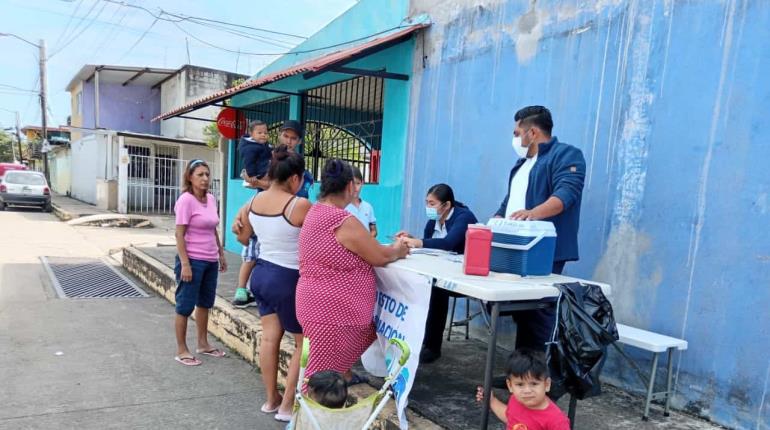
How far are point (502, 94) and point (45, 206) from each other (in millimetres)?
19979

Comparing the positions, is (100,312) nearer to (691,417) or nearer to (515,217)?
(515,217)

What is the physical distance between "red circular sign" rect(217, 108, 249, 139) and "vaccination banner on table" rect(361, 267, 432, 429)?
7235mm

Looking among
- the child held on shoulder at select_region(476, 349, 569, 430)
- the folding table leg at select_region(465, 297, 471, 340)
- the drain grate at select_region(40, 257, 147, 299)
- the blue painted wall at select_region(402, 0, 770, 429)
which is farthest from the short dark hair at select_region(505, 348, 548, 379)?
the drain grate at select_region(40, 257, 147, 299)

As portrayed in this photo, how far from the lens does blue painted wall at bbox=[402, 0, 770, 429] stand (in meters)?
2.82

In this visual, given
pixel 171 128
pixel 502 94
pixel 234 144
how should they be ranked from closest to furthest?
pixel 502 94 → pixel 234 144 → pixel 171 128

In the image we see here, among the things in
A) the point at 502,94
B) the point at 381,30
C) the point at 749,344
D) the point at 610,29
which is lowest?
the point at 749,344

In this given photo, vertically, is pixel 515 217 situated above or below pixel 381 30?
below

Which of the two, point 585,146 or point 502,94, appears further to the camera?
point 502,94

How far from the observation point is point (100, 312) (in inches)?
235

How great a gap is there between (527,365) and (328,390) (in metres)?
0.86

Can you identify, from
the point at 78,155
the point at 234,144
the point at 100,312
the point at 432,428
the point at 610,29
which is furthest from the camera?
the point at 78,155

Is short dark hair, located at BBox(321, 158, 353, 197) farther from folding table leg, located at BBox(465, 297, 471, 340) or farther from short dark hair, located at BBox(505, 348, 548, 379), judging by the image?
folding table leg, located at BBox(465, 297, 471, 340)

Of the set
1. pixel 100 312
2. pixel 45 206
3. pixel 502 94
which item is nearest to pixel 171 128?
pixel 45 206

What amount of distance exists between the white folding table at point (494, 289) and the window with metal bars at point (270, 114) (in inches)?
254
